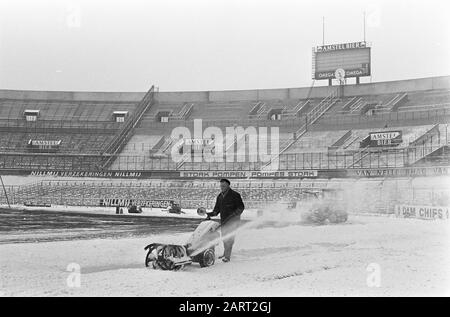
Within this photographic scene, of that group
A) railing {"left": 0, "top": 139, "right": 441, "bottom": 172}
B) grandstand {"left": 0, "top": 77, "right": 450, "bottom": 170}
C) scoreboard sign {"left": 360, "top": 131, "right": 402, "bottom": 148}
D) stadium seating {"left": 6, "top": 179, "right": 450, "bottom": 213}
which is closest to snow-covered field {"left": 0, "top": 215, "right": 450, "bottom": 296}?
stadium seating {"left": 6, "top": 179, "right": 450, "bottom": 213}

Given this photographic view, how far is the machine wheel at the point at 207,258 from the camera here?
38.9 ft

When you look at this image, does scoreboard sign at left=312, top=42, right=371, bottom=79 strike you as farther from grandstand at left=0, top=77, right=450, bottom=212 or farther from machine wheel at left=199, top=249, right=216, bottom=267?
machine wheel at left=199, top=249, right=216, bottom=267

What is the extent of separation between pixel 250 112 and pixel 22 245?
144ft

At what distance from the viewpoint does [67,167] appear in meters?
52.5

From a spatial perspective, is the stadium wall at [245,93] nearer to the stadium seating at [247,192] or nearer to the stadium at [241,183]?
the stadium at [241,183]

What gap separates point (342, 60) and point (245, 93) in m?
11.6

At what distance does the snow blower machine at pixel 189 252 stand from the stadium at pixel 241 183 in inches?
12.1

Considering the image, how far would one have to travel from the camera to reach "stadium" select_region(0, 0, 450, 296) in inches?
427

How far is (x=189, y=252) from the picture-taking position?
38.8ft

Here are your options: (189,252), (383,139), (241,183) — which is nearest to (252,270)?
(189,252)

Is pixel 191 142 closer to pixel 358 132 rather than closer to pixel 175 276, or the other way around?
pixel 358 132

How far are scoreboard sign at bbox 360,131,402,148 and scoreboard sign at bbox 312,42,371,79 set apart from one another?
14782mm

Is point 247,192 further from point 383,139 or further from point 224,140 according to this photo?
point 383,139

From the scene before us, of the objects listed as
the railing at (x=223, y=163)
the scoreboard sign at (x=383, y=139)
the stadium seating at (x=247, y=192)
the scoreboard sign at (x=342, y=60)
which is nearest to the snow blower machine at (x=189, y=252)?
the stadium seating at (x=247, y=192)
